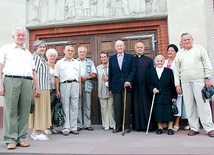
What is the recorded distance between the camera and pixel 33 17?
26.4 feet

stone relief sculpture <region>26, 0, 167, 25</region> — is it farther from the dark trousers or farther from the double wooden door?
the dark trousers

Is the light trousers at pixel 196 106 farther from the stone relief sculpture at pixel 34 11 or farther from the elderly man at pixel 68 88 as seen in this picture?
the stone relief sculpture at pixel 34 11

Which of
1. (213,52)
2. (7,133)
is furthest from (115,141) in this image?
(213,52)

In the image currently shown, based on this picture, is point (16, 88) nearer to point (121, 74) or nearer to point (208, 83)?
point (121, 74)

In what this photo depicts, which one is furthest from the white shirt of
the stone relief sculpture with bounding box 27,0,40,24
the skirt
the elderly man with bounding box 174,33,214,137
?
the stone relief sculpture with bounding box 27,0,40,24

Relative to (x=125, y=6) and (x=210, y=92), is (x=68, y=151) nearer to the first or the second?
(x=210, y=92)

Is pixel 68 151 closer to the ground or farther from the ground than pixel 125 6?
closer to the ground

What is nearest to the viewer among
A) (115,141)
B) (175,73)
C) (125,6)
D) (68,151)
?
(68,151)

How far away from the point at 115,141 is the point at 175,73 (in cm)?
205

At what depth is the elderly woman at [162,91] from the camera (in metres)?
5.56

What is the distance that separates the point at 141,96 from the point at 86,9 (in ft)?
11.1

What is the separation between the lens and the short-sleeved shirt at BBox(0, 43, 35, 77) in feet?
13.9

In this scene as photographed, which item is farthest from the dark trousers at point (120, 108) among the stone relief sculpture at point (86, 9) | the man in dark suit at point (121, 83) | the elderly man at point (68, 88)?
the stone relief sculpture at point (86, 9)

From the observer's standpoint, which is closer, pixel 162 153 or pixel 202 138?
pixel 162 153
